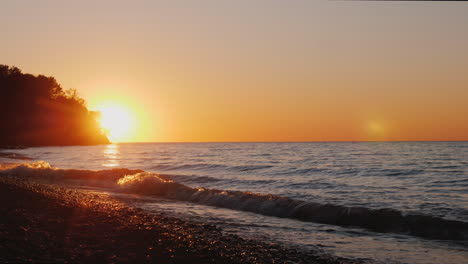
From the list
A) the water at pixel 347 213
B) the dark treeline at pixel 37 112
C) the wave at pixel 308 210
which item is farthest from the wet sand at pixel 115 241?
the dark treeline at pixel 37 112

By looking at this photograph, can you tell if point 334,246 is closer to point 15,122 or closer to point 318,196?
point 318,196

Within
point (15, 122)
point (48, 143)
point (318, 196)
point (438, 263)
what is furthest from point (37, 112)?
point (438, 263)

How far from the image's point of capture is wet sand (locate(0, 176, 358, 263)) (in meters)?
7.31

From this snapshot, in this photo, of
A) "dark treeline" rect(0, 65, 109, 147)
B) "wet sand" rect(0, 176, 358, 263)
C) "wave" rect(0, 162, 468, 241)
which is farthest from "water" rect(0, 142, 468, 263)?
"dark treeline" rect(0, 65, 109, 147)

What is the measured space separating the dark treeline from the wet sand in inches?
4862

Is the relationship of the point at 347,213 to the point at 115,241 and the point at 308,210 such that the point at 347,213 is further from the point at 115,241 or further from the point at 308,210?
the point at 115,241

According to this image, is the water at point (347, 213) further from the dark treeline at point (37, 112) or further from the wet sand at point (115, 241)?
the dark treeline at point (37, 112)

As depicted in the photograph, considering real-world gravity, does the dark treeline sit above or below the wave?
above

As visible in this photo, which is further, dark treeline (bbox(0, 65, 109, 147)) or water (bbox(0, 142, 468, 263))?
dark treeline (bbox(0, 65, 109, 147))

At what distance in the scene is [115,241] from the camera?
8.68 meters

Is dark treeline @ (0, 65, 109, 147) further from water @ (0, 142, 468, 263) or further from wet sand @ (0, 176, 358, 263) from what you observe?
wet sand @ (0, 176, 358, 263)

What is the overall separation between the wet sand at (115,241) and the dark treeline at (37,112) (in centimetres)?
12351

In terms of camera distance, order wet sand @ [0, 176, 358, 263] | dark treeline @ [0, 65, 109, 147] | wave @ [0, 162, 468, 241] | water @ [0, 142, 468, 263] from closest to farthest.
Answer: wet sand @ [0, 176, 358, 263]
water @ [0, 142, 468, 263]
wave @ [0, 162, 468, 241]
dark treeline @ [0, 65, 109, 147]

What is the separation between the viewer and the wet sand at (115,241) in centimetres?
731
